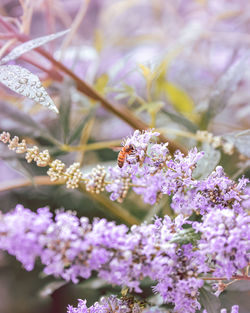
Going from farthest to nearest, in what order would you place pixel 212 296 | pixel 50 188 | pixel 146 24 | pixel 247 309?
pixel 146 24 < pixel 50 188 < pixel 247 309 < pixel 212 296

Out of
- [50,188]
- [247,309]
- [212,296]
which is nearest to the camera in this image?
[212,296]

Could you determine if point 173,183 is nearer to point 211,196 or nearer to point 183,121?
point 211,196

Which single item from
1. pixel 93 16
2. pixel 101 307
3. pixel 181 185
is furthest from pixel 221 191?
pixel 93 16

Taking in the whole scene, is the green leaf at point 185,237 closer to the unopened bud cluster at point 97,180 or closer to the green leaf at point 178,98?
the unopened bud cluster at point 97,180

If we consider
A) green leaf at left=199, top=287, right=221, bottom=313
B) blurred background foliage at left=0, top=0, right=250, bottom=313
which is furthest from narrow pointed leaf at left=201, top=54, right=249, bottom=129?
green leaf at left=199, top=287, right=221, bottom=313

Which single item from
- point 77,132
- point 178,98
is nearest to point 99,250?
point 77,132

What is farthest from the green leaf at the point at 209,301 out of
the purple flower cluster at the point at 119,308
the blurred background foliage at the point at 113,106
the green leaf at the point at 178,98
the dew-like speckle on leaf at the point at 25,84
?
the green leaf at the point at 178,98

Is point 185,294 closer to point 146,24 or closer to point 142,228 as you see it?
point 142,228

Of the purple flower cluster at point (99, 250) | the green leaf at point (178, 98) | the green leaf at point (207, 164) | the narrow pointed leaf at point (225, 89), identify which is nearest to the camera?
the purple flower cluster at point (99, 250)
